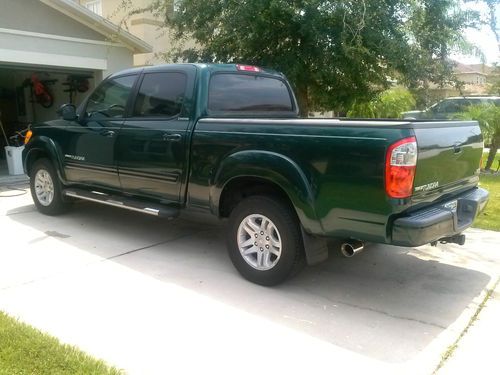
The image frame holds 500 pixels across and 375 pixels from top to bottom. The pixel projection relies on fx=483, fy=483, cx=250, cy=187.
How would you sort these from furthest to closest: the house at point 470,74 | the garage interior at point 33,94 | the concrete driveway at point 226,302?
the garage interior at point 33,94 → the house at point 470,74 → the concrete driveway at point 226,302

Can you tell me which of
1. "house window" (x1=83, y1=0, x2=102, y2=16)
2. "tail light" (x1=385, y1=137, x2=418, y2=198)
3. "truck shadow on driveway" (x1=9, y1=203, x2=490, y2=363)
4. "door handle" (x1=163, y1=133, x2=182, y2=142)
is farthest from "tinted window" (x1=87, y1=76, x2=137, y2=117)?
"house window" (x1=83, y1=0, x2=102, y2=16)

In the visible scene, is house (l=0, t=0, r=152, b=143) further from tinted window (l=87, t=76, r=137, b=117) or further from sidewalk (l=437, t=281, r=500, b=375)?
sidewalk (l=437, t=281, r=500, b=375)

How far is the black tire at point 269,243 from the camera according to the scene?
413 centimetres

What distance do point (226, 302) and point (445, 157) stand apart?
2.15 meters

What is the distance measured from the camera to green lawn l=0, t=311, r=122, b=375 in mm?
2941

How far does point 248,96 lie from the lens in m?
5.36

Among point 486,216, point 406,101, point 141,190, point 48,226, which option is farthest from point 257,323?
point 406,101

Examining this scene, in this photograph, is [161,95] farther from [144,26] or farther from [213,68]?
[144,26]

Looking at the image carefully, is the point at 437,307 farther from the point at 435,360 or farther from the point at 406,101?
the point at 406,101

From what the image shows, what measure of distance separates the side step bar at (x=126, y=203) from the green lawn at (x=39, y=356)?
1.84 metres

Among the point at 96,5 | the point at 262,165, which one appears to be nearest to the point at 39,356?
the point at 262,165

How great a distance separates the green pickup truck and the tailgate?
2 centimetres

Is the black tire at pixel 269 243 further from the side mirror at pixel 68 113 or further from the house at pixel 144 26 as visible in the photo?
the house at pixel 144 26

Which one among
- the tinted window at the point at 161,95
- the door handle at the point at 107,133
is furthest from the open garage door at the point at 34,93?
the tinted window at the point at 161,95
